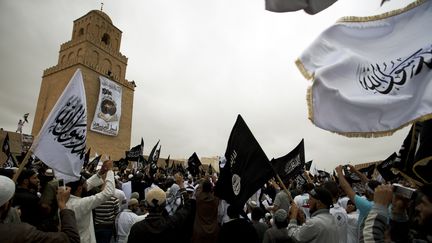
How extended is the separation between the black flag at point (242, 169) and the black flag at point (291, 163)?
338 centimetres

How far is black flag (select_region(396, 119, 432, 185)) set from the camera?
2266mm

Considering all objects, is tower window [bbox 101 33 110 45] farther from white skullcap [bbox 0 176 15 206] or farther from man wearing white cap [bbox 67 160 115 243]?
white skullcap [bbox 0 176 15 206]

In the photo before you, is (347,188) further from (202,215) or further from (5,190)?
(5,190)

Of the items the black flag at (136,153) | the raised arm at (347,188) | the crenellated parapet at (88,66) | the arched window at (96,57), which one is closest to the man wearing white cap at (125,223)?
the raised arm at (347,188)

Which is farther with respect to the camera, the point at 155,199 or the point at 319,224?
the point at 155,199

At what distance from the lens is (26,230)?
80.4 inches

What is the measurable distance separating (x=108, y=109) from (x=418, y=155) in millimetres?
33650

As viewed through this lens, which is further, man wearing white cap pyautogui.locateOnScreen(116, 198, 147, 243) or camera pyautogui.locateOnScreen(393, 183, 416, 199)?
man wearing white cap pyautogui.locateOnScreen(116, 198, 147, 243)

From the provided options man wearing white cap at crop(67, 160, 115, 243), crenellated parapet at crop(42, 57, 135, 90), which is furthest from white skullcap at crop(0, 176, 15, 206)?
crenellated parapet at crop(42, 57, 135, 90)

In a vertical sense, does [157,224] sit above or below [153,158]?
below

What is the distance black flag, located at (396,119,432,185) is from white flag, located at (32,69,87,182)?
11.6ft

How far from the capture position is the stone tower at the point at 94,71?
3189 centimetres

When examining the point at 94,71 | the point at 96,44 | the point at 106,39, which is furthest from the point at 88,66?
the point at 106,39

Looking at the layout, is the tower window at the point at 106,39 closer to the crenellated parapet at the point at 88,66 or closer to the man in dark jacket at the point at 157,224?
the crenellated parapet at the point at 88,66
